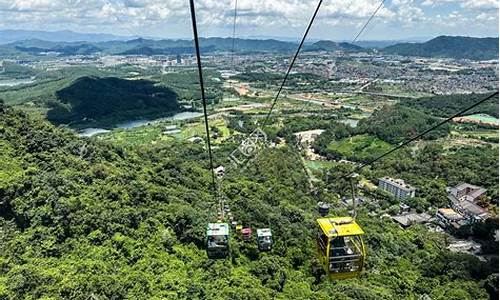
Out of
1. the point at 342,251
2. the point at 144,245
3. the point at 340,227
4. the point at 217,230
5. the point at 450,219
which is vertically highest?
the point at 340,227

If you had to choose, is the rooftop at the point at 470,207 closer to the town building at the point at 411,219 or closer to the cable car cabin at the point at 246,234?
the town building at the point at 411,219

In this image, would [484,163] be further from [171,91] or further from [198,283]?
[171,91]

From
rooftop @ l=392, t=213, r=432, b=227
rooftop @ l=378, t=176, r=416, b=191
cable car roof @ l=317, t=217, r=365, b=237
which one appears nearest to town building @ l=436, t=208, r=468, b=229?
rooftop @ l=392, t=213, r=432, b=227

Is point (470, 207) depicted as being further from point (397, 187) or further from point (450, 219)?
point (397, 187)

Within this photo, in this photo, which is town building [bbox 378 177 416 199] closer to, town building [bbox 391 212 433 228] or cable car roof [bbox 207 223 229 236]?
town building [bbox 391 212 433 228]

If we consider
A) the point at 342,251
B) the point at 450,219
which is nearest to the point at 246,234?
the point at 342,251

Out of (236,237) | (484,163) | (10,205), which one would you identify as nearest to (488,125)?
(484,163)
